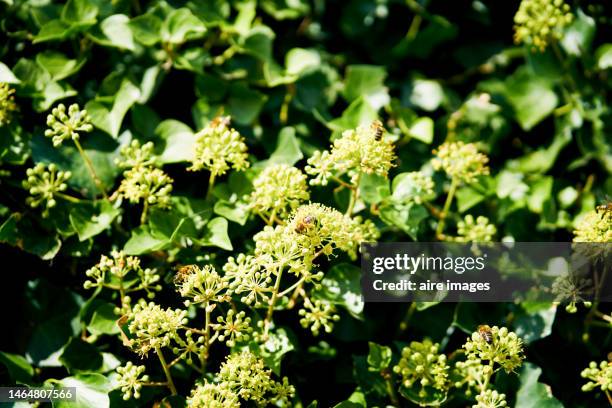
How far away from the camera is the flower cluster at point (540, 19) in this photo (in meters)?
2.55

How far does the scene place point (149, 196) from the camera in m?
2.11

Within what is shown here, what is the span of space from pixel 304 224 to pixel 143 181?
0.65 metres

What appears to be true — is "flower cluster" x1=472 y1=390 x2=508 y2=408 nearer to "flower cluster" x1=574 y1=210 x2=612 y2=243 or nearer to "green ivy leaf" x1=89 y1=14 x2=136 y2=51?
"flower cluster" x1=574 y1=210 x2=612 y2=243

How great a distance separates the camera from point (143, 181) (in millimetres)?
2121

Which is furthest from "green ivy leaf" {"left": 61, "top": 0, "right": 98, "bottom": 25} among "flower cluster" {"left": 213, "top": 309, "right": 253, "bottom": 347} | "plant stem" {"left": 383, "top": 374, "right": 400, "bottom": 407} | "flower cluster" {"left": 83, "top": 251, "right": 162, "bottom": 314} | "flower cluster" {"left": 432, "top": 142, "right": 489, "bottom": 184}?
"plant stem" {"left": 383, "top": 374, "right": 400, "bottom": 407}

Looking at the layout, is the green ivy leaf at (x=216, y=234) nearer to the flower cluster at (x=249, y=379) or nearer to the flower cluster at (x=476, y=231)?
the flower cluster at (x=249, y=379)

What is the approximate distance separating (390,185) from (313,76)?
679mm

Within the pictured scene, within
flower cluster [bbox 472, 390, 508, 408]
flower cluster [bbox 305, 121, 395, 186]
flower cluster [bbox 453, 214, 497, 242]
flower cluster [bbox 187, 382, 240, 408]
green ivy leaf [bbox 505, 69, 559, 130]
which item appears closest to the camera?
flower cluster [bbox 187, 382, 240, 408]

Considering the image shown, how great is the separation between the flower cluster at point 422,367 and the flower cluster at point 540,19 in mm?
1386

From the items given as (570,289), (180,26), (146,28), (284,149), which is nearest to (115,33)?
(146,28)

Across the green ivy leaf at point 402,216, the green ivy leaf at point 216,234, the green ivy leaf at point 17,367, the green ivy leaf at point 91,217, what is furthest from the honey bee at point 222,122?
the green ivy leaf at point 17,367

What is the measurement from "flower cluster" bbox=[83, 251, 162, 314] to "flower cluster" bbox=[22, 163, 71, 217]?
29cm

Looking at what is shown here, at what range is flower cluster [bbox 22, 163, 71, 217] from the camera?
2.12 meters

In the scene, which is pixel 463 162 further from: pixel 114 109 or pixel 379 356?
pixel 114 109
